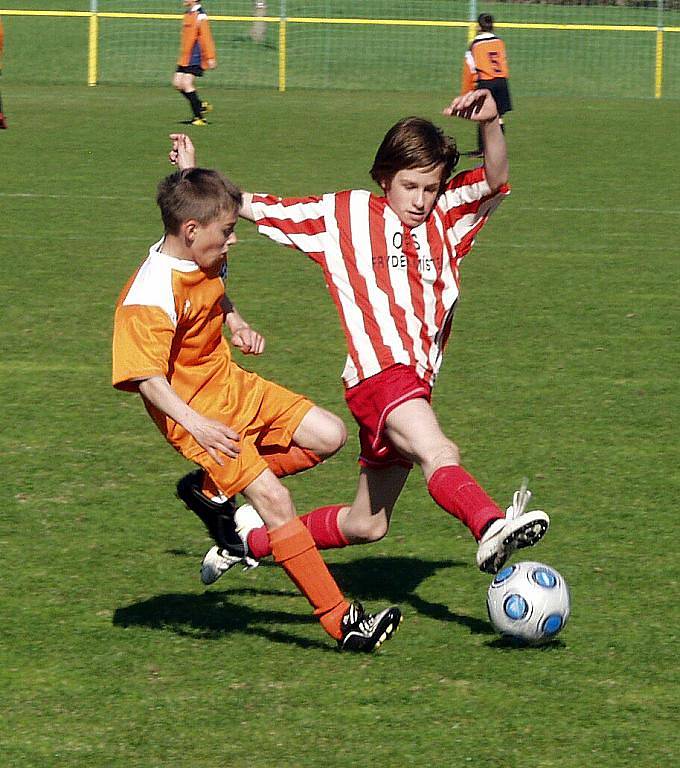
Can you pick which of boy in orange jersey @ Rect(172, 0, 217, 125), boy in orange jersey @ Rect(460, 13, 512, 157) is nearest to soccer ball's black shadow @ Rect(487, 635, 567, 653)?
boy in orange jersey @ Rect(460, 13, 512, 157)

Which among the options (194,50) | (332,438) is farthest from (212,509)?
(194,50)

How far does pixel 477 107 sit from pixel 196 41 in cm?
2038

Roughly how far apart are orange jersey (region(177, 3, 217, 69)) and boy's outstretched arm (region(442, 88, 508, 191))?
19702 millimetres

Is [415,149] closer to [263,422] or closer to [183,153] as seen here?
[183,153]

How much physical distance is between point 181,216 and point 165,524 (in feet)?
6.20

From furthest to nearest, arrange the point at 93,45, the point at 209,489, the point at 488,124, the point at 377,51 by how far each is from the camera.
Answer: the point at 377,51 → the point at 93,45 → the point at 209,489 → the point at 488,124

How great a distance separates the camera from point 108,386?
28.1 feet

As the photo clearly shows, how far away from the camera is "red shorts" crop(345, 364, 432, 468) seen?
195 inches

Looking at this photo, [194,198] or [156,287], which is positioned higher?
[194,198]

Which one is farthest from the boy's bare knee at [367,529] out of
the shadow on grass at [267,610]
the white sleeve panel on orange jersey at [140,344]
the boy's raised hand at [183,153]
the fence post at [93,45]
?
the fence post at [93,45]

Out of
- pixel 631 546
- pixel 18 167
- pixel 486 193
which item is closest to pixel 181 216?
pixel 486 193

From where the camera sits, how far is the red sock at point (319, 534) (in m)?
5.37

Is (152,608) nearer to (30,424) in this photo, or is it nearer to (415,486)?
(415,486)

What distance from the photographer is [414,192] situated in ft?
16.8
